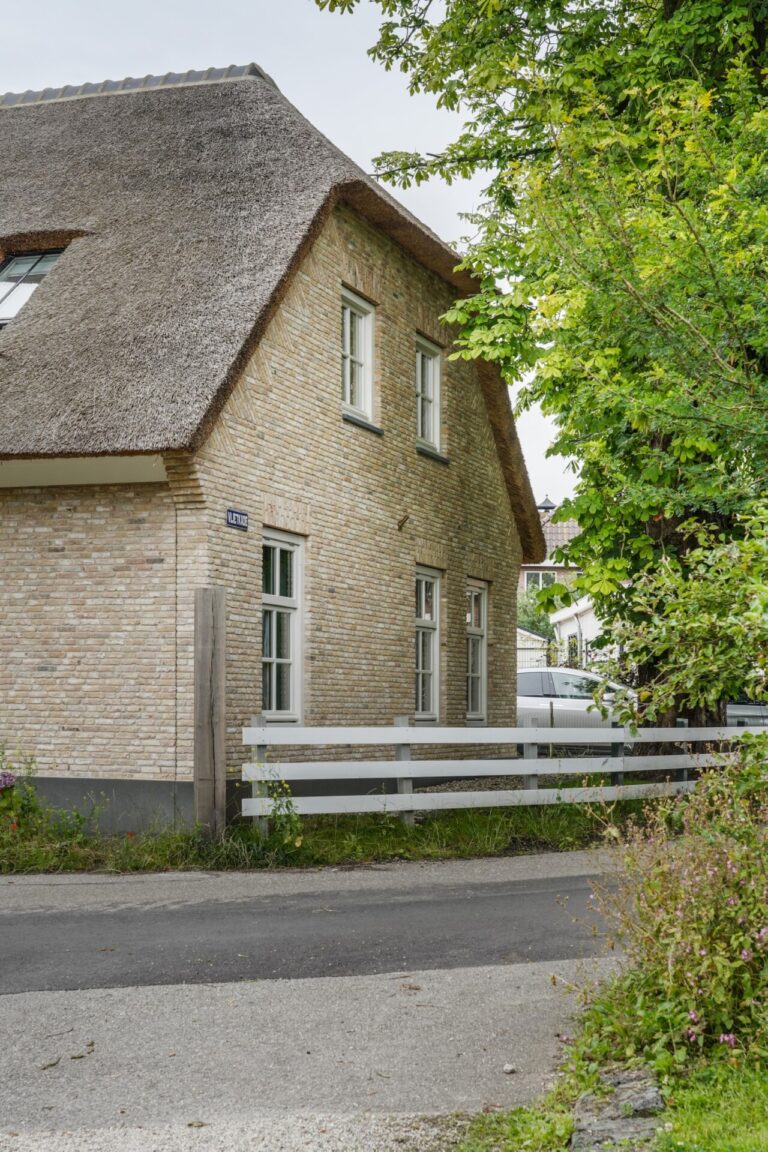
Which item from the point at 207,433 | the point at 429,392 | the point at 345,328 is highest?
the point at 345,328

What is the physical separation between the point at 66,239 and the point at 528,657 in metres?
34.5

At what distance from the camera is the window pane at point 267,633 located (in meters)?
12.8

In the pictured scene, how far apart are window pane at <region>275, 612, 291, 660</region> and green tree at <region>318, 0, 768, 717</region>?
328cm

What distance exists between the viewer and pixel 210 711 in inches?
414

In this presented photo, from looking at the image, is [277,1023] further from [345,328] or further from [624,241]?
[345,328]

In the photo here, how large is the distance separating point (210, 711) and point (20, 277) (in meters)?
5.80

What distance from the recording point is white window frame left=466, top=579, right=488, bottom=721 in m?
18.3

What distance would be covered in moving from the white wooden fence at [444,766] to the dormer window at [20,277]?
16.5 ft

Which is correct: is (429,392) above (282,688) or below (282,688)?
above

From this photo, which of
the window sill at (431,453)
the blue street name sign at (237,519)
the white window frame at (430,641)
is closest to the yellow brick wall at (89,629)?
the blue street name sign at (237,519)

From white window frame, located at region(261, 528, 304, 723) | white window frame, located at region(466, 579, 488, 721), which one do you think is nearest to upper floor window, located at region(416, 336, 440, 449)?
white window frame, located at region(466, 579, 488, 721)

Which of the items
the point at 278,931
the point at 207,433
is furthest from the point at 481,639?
the point at 278,931

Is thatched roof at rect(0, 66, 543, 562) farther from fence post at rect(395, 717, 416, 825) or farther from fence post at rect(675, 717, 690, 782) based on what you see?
fence post at rect(675, 717, 690, 782)

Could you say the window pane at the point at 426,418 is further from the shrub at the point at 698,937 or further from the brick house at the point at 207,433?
the shrub at the point at 698,937
